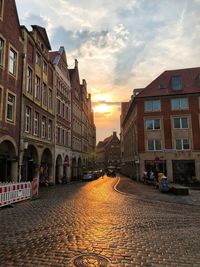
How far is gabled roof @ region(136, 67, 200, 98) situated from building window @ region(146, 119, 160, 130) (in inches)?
165

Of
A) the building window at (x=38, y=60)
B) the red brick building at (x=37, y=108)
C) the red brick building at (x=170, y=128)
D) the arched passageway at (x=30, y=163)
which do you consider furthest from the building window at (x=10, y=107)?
the red brick building at (x=170, y=128)

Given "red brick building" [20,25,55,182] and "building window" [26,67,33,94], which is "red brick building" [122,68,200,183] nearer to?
"red brick building" [20,25,55,182]

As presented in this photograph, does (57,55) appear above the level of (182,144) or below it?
above

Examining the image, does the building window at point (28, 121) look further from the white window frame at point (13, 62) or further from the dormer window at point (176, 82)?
the dormer window at point (176, 82)

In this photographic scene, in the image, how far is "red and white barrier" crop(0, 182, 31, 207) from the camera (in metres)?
12.4

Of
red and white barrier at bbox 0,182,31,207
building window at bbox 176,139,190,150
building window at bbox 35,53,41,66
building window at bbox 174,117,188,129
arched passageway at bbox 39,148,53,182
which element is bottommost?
red and white barrier at bbox 0,182,31,207

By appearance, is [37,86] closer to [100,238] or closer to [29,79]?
Answer: [29,79]

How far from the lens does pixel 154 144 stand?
36.6m

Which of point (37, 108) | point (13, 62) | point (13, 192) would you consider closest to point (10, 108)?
point (13, 62)

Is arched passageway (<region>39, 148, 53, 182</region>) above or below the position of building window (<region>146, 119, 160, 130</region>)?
below

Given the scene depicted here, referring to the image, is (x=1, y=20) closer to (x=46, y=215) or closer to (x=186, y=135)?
(x=46, y=215)

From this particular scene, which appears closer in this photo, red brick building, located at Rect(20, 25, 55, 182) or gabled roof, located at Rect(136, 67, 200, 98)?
red brick building, located at Rect(20, 25, 55, 182)

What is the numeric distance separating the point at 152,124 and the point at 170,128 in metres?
2.82

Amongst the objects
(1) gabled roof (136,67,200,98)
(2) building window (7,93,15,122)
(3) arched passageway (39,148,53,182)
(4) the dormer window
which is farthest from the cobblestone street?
(4) the dormer window
